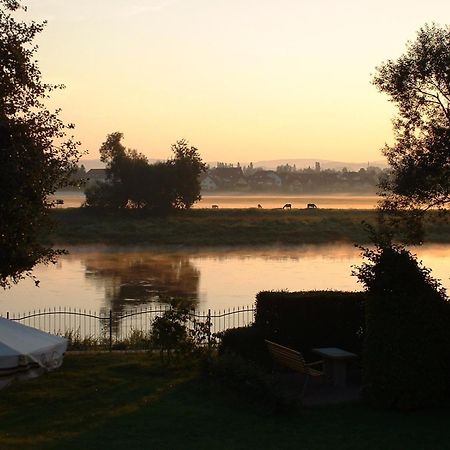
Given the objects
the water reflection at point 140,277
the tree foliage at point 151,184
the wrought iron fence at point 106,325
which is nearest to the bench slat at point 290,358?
the wrought iron fence at point 106,325

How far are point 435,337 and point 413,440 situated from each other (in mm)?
2585

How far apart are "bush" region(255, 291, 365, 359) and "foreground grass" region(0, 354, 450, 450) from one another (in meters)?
2.41

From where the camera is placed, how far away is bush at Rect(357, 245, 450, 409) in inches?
601

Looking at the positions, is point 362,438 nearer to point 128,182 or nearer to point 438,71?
point 438,71

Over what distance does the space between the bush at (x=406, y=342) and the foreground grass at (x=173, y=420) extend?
42cm

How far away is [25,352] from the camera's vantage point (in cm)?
1241

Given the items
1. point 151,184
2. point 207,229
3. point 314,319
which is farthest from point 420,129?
point 151,184

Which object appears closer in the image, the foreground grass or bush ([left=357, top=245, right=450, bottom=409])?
the foreground grass

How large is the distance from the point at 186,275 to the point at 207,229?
98.1 ft

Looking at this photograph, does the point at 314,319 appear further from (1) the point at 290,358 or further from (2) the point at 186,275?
(2) the point at 186,275

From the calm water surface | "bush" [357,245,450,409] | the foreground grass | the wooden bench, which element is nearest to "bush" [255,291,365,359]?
the wooden bench

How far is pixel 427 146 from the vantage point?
82.8 feet

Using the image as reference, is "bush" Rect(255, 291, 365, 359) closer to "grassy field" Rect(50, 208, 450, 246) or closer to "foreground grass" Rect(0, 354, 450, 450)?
"foreground grass" Rect(0, 354, 450, 450)

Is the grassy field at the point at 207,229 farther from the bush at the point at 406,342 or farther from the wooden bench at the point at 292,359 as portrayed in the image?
the bush at the point at 406,342
